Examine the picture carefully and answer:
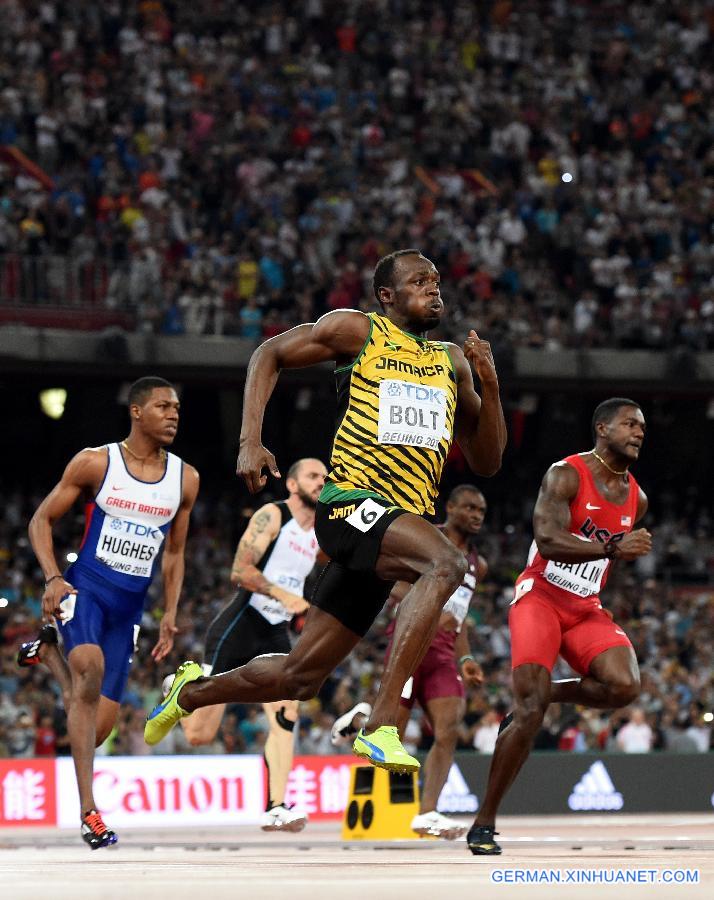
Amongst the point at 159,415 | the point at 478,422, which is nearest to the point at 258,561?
the point at 159,415

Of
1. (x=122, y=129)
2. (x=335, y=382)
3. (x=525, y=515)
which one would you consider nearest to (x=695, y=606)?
(x=525, y=515)

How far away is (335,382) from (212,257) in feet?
51.9

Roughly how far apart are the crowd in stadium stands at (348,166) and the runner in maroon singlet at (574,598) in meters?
13.5

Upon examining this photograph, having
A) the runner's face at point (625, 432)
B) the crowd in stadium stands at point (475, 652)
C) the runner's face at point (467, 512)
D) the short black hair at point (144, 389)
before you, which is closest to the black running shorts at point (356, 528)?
the runner's face at point (625, 432)

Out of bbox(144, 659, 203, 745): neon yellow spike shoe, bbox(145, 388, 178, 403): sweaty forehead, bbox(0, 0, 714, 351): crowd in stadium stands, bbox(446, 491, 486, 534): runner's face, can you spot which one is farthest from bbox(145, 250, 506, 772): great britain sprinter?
bbox(0, 0, 714, 351): crowd in stadium stands

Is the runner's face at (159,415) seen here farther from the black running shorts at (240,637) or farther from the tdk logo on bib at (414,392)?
the tdk logo on bib at (414,392)

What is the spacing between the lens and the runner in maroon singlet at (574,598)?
851 cm

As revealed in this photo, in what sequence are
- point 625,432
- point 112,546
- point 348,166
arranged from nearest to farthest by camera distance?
point 625,432 → point 112,546 → point 348,166

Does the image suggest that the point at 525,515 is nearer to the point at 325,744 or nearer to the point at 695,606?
the point at 695,606

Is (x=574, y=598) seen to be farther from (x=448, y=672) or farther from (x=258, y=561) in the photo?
(x=258, y=561)

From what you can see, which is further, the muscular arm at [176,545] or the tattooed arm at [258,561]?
the tattooed arm at [258,561]

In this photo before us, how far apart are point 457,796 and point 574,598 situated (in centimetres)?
736

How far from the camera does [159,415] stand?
9609 mm

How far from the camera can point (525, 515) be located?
27469 mm
